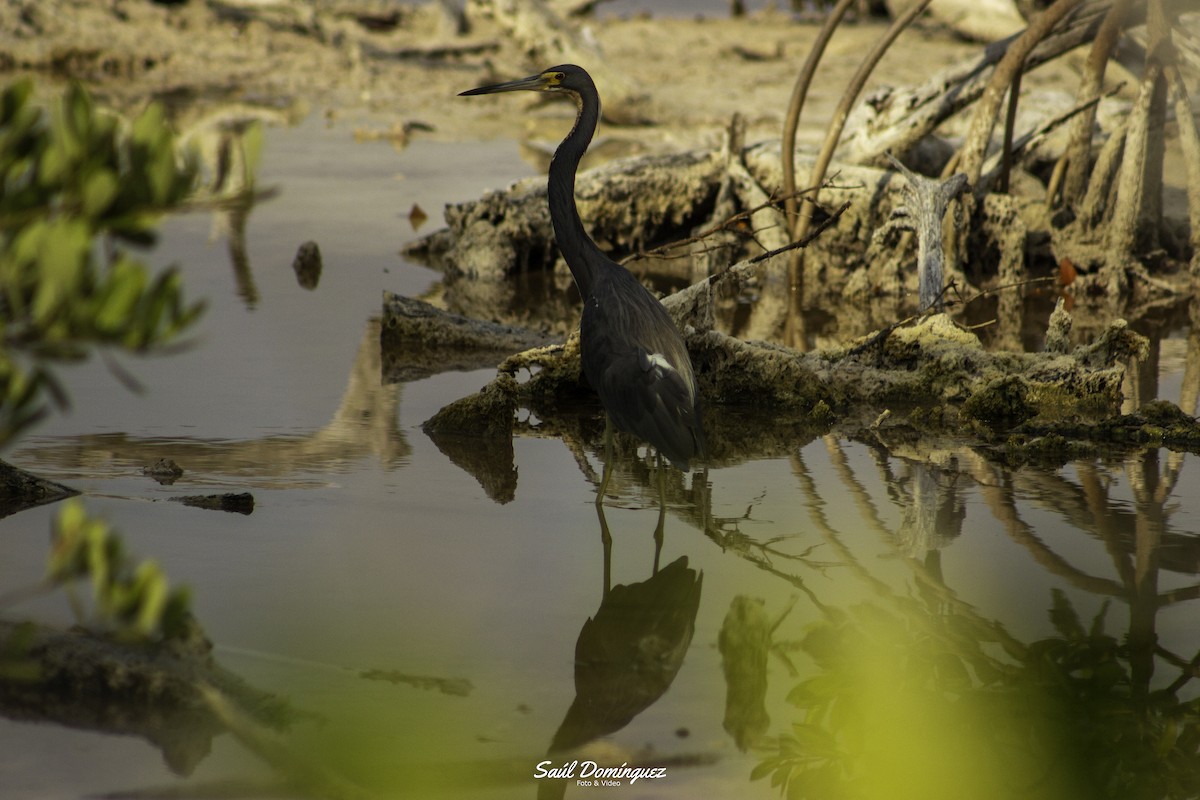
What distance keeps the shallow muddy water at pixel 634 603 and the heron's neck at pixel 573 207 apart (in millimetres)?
875

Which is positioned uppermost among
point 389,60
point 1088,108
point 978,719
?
point 389,60

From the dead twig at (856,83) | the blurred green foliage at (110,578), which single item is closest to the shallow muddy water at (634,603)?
the blurred green foliage at (110,578)

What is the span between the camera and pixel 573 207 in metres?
5.94

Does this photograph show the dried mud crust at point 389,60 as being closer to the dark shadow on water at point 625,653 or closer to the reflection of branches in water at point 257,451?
the reflection of branches in water at point 257,451

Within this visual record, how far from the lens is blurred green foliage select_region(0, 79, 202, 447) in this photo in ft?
7.25

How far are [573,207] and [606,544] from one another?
5.40ft

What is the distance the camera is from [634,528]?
5.20 m

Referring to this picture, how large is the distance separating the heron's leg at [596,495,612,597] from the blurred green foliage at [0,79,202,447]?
255 centimetres

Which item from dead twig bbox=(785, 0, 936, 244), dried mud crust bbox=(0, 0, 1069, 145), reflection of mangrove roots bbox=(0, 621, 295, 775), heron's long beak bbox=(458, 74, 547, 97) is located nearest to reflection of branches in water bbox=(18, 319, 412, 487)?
heron's long beak bbox=(458, 74, 547, 97)

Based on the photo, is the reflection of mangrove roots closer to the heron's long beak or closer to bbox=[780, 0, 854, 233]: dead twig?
the heron's long beak

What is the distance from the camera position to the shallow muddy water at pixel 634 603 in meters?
3.45

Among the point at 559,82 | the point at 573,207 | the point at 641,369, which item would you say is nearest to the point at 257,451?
the point at 573,207

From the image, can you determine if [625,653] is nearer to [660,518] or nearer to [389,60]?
[660,518]

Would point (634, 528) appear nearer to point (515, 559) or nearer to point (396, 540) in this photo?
point (515, 559)
